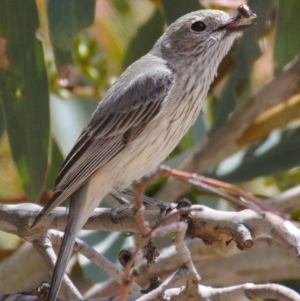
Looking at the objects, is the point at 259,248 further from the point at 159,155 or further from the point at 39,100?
the point at 39,100

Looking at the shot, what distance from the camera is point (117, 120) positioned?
2957 millimetres

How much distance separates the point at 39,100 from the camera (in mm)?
3096

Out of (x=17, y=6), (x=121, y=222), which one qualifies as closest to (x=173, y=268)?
(x=121, y=222)

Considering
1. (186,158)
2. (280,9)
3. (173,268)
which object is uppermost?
(280,9)

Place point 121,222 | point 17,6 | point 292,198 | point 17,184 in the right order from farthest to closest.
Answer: point 17,184 → point 292,198 → point 17,6 → point 121,222

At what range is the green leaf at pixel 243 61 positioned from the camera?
3158 mm

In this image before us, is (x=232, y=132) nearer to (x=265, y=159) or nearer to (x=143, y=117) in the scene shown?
(x=265, y=159)

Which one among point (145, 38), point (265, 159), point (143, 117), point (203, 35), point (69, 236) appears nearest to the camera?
point (69, 236)

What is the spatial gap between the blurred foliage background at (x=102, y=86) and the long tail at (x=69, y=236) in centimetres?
50

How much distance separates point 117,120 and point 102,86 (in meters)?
1.22

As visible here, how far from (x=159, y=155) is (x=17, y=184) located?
4.23 ft

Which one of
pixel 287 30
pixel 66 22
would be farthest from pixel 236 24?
pixel 66 22

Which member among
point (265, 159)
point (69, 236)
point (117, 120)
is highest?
point (117, 120)

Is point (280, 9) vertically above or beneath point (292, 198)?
above
